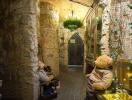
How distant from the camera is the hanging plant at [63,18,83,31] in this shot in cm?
1186

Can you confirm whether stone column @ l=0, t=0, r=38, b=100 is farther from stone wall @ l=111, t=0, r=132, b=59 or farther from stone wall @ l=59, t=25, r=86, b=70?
stone wall @ l=59, t=25, r=86, b=70

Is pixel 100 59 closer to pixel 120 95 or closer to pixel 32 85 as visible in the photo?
pixel 120 95

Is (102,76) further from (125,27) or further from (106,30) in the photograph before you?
(106,30)

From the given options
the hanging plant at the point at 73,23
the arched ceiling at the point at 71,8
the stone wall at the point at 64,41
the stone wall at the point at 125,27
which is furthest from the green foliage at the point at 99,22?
the stone wall at the point at 64,41

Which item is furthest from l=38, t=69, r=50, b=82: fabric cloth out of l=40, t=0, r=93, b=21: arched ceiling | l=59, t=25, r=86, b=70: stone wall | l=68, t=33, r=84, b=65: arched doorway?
l=68, t=33, r=84, b=65: arched doorway

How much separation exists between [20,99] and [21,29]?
1.64 meters

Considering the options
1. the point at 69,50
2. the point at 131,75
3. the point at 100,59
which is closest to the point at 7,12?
the point at 100,59

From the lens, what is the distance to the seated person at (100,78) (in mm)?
4961

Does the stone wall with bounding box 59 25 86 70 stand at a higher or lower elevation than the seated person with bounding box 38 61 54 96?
higher

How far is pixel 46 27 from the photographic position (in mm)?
10336

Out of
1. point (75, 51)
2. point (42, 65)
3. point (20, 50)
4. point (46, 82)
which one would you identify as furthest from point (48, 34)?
point (75, 51)

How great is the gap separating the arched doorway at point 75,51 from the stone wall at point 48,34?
646cm

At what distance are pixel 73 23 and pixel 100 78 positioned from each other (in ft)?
23.2

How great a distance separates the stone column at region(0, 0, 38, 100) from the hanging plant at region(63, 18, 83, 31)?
17.1ft
